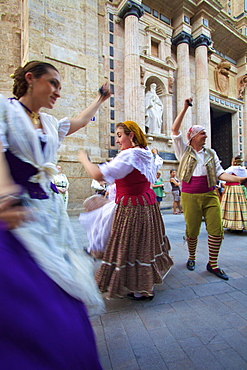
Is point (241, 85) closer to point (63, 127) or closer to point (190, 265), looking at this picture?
point (190, 265)

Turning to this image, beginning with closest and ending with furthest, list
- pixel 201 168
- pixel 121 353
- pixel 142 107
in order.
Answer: pixel 121 353, pixel 201 168, pixel 142 107

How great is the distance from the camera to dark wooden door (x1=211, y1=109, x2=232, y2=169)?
14.3 metres

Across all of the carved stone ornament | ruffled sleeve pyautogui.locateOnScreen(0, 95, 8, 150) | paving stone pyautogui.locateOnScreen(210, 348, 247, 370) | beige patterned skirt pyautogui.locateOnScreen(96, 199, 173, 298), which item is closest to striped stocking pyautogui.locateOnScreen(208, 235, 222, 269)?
beige patterned skirt pyautogui.locateOnScreen(96, 199, 173, 298)

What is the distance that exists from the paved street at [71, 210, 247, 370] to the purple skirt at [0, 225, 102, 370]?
2.90 ft

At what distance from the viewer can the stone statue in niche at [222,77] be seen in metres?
13.0

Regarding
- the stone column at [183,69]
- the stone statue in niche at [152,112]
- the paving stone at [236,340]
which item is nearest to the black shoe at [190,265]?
the paving stone at [236,340]

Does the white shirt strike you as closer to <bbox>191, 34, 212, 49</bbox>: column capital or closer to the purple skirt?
the purple skirt

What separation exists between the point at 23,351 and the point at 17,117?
97 cm

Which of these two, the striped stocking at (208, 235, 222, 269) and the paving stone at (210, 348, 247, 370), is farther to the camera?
the striped stocking at (208, 235, 222, 269)

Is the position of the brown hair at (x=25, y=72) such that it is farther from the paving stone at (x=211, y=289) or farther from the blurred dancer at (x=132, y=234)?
the paving stone at (x=211, y=289)

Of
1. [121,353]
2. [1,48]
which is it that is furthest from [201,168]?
[1,48]

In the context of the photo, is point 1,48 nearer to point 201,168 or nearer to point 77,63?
point 77,63

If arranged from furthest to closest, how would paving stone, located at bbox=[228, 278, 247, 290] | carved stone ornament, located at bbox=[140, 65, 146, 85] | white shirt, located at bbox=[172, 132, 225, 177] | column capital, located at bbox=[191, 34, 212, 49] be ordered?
1. column capital, located at bbox=[191, 34, 212, 49]
2. carved stone ornament, located at bbox=[140, 65, 146, 85]
3. white shirt, located at bbox=[172, 132, 225, 177]
4. paving stone, located at bbox=[228, 278, 247, 290]

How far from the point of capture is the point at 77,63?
7543mm
